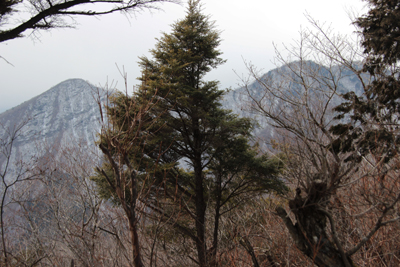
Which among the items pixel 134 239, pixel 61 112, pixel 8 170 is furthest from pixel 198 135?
pixel 61 112

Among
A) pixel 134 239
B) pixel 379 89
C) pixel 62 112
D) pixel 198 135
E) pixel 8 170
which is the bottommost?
pixel 134 239

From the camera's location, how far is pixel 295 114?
268 inches

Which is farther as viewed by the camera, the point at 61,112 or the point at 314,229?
the point at 61,112

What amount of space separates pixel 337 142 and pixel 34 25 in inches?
297

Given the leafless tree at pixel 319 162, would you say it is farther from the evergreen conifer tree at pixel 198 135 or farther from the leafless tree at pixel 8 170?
the leafless tree at pixel 8 170

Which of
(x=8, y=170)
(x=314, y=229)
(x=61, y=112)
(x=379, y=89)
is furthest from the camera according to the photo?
(x=61, y=112)

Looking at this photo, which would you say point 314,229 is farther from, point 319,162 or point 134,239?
point 319,162

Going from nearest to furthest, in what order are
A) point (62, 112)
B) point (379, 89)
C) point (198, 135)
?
1. point (379, 89)
2. point (198, 135)
3. point (62, 112)

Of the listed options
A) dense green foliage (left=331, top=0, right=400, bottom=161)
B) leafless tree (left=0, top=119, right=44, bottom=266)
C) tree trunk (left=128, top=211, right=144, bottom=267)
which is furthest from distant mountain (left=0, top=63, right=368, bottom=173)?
tree trunk (left=128, top=211, right=144, bottom=267)

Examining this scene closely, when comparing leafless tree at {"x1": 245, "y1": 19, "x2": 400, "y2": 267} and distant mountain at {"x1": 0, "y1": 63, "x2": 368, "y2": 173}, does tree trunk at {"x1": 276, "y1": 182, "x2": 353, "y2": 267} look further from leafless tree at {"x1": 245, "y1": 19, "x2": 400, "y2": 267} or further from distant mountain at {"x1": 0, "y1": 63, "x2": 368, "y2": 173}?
distant mountain at {"x1": 0, "y1": 63, "x2": 368, "y2": 173}

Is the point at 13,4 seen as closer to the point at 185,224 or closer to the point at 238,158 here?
the point at 238,158

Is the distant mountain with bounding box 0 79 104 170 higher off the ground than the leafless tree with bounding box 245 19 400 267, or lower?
higher

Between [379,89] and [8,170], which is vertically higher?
Answer: [379,89]

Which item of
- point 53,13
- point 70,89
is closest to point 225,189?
point 53,13
